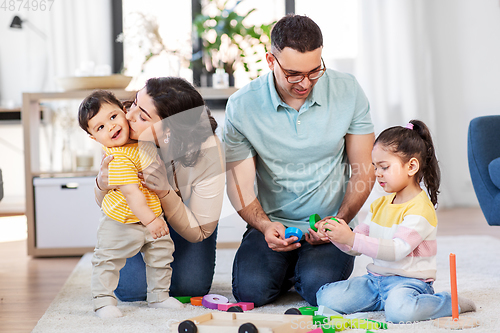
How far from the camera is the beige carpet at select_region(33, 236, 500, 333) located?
4.22 feet

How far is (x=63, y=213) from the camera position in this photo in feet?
7.80

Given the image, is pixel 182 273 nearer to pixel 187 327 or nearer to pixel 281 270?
pixel 281 270

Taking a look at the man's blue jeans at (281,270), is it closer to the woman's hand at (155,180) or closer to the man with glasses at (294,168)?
the man with glasses at (294,168)

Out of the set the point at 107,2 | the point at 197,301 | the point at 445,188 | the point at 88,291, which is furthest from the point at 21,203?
the point at 445,188

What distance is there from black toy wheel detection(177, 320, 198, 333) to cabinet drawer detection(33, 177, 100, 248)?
1.34 meters

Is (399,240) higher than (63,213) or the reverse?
higher

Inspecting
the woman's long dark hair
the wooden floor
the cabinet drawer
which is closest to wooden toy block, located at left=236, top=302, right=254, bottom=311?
the woman's long dark hair

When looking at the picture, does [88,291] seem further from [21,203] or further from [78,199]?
[21,203]

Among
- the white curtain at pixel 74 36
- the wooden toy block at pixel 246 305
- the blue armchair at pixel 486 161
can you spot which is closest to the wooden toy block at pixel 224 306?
the wooden toy block at pixel 246 305

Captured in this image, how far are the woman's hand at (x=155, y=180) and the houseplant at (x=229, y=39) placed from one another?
201 cm

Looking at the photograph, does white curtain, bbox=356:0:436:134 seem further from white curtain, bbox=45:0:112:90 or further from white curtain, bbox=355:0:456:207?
white curtain, bbox=45:0:112:90

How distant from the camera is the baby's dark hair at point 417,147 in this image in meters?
1.32

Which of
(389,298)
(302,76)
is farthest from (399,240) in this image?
(302,76)

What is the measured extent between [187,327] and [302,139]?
25.8 inches
